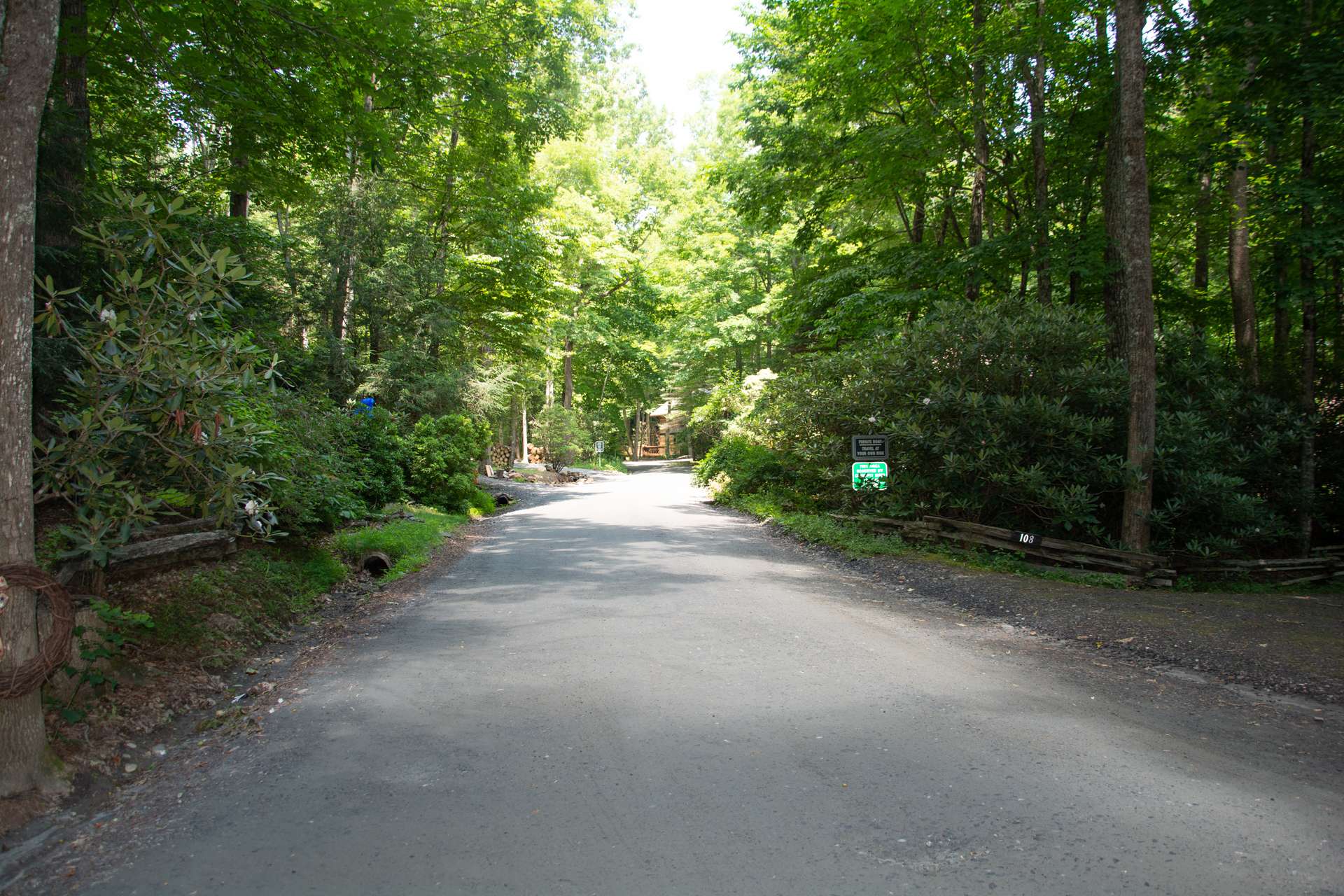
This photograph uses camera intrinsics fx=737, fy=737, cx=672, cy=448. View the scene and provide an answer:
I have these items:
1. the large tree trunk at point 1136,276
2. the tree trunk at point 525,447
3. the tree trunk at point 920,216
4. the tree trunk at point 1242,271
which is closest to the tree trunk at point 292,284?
the tree trunk at point 920,216

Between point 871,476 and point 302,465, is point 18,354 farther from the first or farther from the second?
point 871,476

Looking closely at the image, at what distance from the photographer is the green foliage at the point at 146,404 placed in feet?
15.5

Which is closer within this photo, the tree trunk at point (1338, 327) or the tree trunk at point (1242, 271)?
the tree trunk at point (1338, 327)

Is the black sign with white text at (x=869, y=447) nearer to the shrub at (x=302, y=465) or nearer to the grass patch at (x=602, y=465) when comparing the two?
the shrub at (x=302, y=465)

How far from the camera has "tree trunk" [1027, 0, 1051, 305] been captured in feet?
45.5

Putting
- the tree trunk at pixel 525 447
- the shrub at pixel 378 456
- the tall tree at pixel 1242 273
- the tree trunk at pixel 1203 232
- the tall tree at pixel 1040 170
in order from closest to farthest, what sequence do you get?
the tall tree at pixel 1242 273
the tall tree at pixel 1040 170
the shrub at pixel 378 456
the tree trunk at pixel 1203 232
the tree trunk at pixel 525 447

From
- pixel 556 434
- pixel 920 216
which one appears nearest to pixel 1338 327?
pixel 920 216

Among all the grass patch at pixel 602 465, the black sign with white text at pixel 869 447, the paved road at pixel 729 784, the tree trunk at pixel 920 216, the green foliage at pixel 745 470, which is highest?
the tree trunk at pixel 920 216

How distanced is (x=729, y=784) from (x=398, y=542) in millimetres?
8684

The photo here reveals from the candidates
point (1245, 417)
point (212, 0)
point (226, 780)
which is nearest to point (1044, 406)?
point (1245, 417)

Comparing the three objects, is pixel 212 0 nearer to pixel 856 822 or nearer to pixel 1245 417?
pixel 856 822

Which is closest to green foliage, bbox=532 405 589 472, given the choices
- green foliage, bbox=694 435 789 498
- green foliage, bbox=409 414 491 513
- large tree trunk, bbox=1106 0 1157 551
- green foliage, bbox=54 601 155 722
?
green foliage, bbox=694 435 789 498

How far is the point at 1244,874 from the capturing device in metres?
2.95

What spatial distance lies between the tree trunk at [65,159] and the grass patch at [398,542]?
4.64 m
